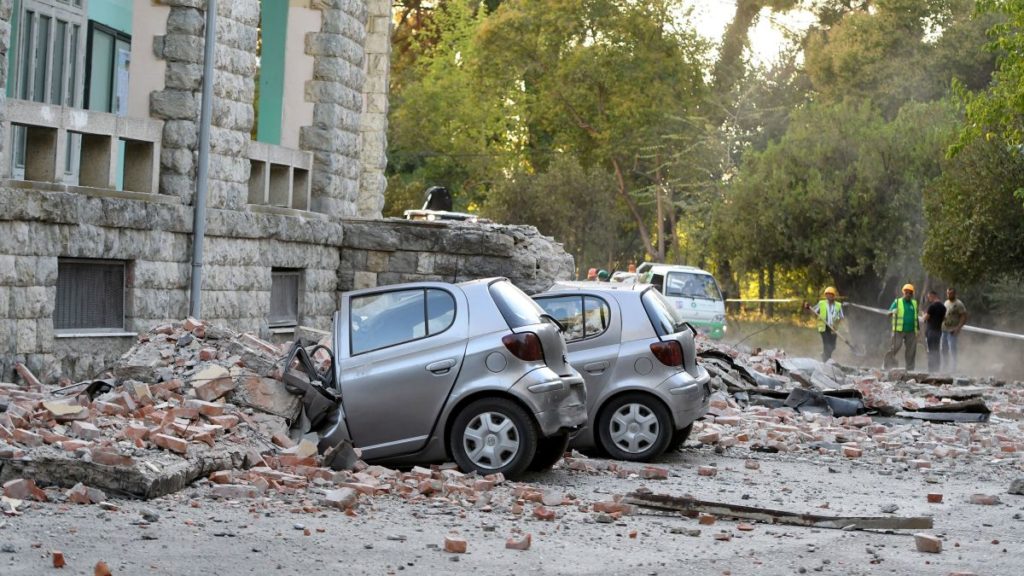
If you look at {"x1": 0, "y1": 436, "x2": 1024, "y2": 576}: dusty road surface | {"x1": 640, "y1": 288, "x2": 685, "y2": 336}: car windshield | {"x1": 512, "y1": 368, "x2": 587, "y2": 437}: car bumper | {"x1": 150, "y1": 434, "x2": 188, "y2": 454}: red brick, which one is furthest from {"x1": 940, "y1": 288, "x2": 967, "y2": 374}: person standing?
{"x1": 150, "y1": 434, "x2": 188, "y2": 454}: red brick

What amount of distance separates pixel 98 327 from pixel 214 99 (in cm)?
322

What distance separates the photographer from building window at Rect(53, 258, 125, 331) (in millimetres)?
16172

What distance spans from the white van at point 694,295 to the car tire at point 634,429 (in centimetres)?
2112

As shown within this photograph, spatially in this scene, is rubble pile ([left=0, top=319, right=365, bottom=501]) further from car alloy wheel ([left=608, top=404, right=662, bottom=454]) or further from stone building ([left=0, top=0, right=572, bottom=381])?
car alloy wheel ([left=608, top=404, right=662, bottom=454])

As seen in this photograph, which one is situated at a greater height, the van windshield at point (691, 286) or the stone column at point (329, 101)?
the stone column at point (329, 101)

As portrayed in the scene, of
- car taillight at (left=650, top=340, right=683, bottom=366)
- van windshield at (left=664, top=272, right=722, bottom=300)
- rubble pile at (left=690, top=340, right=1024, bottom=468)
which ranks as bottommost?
rubble pile at (left=690, top=340, right=1024, bottom=468)

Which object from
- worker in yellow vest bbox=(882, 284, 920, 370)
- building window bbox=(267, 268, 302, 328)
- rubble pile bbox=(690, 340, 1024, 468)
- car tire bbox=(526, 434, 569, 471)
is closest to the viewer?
car tire bbox=(526, 434, 569, 471)

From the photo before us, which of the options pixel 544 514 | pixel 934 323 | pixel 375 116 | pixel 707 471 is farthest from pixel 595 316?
pixel 934 323

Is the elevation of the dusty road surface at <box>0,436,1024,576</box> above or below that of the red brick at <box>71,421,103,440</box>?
below

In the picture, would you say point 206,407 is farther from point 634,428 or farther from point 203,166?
point 203,166

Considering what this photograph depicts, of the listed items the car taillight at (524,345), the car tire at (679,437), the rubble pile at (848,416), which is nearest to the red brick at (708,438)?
the rubble pile at (848,416)

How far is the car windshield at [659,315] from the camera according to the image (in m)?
13.9

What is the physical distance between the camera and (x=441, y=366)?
1145cm

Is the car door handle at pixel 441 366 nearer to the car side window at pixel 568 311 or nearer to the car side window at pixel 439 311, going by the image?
the car side window at pixel 439 311
